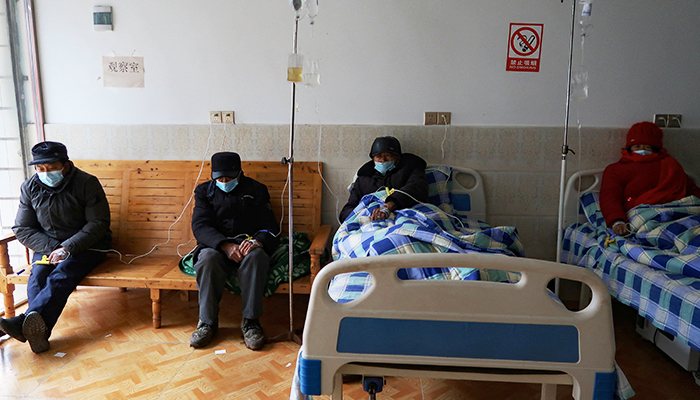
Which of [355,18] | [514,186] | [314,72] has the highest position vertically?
[355,18]

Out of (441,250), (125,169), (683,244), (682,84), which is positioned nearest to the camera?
(441,250)

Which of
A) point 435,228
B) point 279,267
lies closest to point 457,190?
point 435,228

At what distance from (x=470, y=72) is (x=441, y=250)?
1568 millimetres

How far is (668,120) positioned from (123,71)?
3.80 metres

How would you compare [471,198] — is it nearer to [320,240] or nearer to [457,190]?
[457,190]

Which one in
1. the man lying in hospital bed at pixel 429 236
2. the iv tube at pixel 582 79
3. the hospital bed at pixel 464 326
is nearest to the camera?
the hospital bed at pixel 464 326

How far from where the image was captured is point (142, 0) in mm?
3135

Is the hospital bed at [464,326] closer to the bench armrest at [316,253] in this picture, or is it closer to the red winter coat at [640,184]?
the bench armrest at [316,253]

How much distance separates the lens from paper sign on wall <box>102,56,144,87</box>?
321cm

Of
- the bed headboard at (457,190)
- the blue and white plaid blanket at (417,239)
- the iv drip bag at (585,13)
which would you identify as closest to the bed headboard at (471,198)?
the bed headboard at (457,190)

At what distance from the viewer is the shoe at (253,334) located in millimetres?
2514

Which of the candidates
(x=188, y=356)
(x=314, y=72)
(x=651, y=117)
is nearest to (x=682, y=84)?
(x=651, y=117)

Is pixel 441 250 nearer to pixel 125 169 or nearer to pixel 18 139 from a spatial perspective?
pixel 125 169

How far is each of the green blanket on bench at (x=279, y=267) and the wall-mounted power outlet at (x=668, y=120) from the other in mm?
2525
